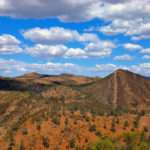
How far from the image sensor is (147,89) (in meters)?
182

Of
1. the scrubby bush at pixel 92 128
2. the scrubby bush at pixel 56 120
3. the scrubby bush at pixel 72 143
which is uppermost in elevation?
the scrubby bush at pixel 56 120

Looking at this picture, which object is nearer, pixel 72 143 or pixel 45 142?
pixel 72 143

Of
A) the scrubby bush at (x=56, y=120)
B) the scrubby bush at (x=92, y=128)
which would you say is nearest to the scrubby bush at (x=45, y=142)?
the scrubby bush at (x=56, y=120)

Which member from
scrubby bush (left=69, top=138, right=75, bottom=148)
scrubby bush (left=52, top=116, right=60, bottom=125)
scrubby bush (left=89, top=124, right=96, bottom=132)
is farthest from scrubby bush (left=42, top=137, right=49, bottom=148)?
scrubby bush (left=89, top=124, right=96, bottom=132)

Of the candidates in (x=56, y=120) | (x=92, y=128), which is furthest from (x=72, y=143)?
(x=56, y=120)

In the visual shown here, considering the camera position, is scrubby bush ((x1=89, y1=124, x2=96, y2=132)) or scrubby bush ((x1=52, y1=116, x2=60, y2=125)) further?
scrubby bush ((x1=52, y1=116, x2=60, y2=125))

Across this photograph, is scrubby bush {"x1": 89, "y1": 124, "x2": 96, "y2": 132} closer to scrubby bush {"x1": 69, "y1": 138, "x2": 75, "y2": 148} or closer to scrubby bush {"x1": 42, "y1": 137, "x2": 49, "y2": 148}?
scrubby bush {"x1": 69, "y1": 138, "x2": 75, "y2": 148}

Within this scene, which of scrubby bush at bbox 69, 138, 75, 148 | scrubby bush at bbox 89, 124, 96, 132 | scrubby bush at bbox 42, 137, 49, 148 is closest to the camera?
scrubby bush at bbox 69, 138, 75, 148

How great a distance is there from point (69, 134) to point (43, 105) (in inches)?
972

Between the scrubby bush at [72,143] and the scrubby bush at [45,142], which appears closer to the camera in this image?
the scrubby bush at [72,143]

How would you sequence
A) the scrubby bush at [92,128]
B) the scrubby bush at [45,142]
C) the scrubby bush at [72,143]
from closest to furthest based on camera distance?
1. the scrubby bush at [72,143]
2. the scrubby bush at [45,142]
3. the scrubby bush at [92,128]

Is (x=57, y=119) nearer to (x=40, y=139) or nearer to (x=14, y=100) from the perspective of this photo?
(x=40, y=139)

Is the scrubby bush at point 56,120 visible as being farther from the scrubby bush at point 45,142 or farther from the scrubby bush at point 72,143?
the scrubby bush at point 72,143

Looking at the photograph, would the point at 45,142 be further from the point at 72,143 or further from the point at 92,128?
the point at 92,128
